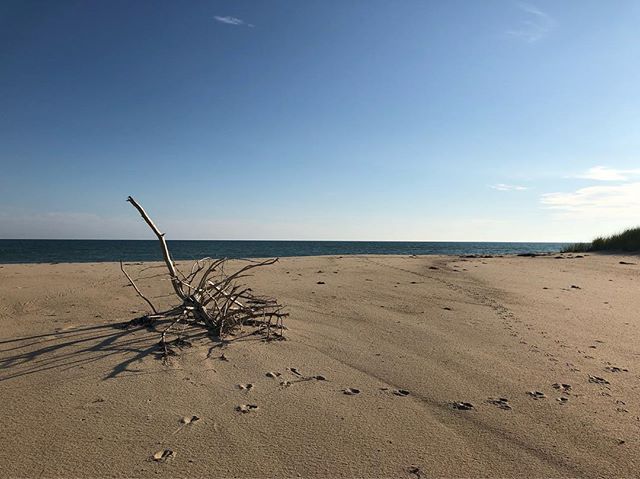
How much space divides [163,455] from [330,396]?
3.02 ft

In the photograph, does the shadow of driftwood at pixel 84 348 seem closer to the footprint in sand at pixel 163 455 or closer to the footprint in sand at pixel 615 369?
the footprint in sand at pixel 163 455

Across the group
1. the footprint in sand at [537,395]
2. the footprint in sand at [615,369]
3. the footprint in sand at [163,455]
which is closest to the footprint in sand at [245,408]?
the footprint in sand at [163,455]

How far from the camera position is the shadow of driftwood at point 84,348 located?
8.64ft

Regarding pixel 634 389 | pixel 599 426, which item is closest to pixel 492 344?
pixel 634 389

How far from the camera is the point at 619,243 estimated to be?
46.6 ft

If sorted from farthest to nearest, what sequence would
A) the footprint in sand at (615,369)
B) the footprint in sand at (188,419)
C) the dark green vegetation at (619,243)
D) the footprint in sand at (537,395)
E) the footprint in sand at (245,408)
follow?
the dark green vegetation at (619,243)
the footprint in sand at (615,369)
the footprint in sand at (537,395)
the footprint in sand at (245,408)
the footprint in sand at (188,419)

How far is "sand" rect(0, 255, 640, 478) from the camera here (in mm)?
1753

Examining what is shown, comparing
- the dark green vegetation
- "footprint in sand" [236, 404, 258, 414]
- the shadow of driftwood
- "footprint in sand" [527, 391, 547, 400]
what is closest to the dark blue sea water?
the dark green vegetation

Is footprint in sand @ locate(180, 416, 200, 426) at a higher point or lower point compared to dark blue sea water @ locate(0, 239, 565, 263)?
lower

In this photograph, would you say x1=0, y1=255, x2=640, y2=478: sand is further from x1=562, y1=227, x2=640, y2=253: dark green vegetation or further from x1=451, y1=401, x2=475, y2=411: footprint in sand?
x1=562, y1=227, x2=640, y2=253: dark green vegetation

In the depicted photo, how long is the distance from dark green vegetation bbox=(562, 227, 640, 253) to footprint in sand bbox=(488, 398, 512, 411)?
13.9 meters

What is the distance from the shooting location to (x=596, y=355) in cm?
312

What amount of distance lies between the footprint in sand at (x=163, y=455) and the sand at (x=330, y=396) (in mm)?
12

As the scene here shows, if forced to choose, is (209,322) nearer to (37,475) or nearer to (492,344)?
(37,475)
